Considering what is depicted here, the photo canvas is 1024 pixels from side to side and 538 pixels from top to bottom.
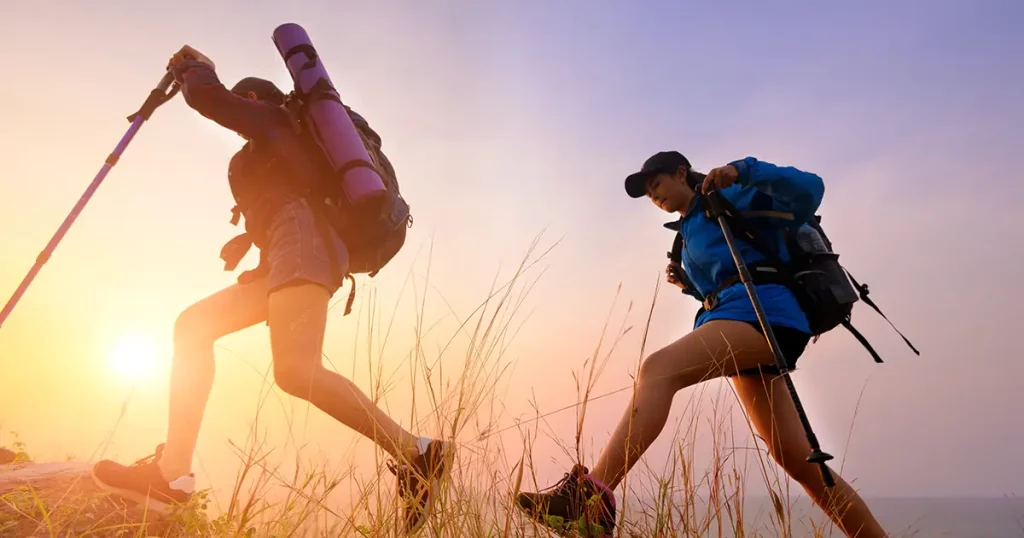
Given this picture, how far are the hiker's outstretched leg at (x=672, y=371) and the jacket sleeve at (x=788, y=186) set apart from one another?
2.02 ft

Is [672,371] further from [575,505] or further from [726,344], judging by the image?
[575,505]

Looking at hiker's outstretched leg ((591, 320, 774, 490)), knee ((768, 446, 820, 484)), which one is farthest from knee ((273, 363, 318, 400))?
knee ((768, 446, 820, 484))

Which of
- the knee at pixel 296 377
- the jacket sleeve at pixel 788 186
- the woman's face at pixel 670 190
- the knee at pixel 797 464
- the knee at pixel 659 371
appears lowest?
the knee at pixel 296 377

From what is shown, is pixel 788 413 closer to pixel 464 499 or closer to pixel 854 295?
pixel 854 295

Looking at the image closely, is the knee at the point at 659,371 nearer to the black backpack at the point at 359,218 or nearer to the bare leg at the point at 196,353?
the black backpack at the point at 359,218

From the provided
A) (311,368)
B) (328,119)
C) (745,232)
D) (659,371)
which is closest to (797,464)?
(659,371)

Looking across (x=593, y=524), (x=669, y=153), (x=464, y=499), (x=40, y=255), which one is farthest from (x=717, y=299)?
(x=40, y=255)

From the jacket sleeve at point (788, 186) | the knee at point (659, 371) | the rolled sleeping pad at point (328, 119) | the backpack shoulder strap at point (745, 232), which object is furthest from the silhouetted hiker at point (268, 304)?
the jacket sleeve at point (788, 186)

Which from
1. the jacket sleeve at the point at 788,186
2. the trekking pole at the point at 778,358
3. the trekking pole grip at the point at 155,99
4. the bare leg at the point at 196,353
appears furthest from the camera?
the trekking pole grip at the point at 155,99

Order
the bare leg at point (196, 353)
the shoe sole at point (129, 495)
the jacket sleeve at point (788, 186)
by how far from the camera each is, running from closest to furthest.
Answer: the shoe sole at point (129, 495)
the bare leg at point (196, 353)
the jacket sleeve at point (788, 186)

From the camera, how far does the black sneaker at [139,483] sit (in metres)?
2.19

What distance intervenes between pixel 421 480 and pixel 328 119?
63.5 inches

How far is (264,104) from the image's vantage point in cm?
253

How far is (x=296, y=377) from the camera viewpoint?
2.22 metres
